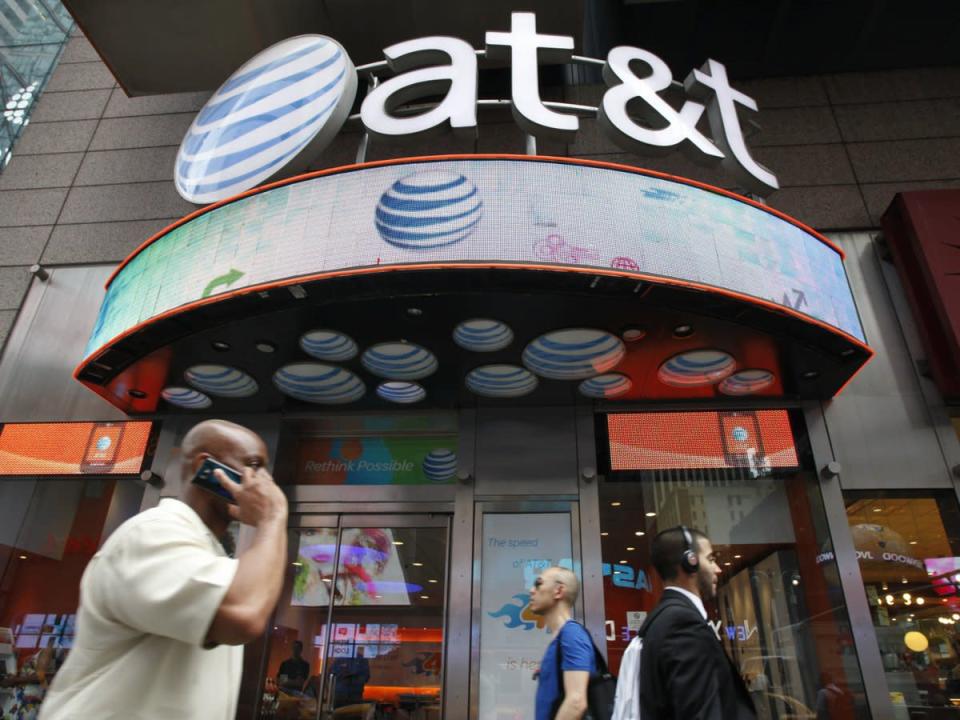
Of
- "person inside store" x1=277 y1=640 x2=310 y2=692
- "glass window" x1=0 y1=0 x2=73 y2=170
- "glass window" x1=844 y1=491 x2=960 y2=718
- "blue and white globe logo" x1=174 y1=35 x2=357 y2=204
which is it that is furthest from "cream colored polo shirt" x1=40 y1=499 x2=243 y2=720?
"glass window" x1=0 y1=0 x2=73 y2=170

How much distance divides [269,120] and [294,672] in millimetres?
5476

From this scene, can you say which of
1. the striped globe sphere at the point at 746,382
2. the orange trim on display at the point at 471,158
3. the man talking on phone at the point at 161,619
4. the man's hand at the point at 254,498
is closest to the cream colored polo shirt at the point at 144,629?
the man talking on phone at the point at 161,619

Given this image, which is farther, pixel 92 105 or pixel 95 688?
pixel 92 105

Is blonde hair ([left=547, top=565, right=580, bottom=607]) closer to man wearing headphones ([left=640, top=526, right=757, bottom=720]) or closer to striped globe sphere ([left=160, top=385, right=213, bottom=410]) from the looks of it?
man wearing headphones ([left=640, top=526, right=757, bottom=720])

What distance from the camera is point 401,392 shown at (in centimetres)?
671

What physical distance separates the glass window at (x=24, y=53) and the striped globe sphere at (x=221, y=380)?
19.7 feet

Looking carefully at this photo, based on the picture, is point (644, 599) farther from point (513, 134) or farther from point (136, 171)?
point (136, 171)

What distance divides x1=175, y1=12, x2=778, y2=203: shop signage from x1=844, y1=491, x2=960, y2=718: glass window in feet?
11.6

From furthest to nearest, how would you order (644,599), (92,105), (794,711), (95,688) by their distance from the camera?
1. (92,105)
2. (644,599)
3. (794,711)
4. (95,688)

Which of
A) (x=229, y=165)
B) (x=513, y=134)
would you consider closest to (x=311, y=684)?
(x=229, y=165)

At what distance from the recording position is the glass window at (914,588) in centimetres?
566

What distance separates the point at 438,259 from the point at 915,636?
5.58 m

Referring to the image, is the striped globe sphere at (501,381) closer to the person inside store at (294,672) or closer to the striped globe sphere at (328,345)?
the striped globe sphere at (328,345)

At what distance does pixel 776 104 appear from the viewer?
28.6 ft
